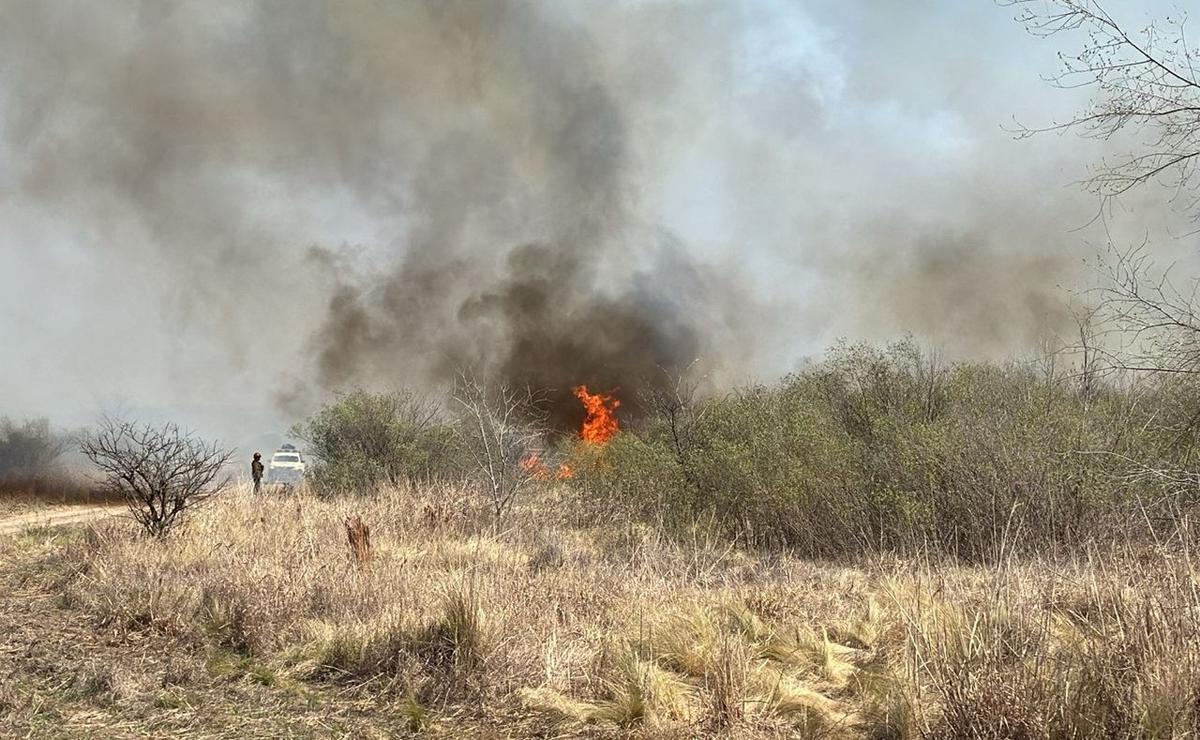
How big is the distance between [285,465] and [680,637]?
94.4 feet

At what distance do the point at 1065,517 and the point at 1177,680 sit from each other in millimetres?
9182

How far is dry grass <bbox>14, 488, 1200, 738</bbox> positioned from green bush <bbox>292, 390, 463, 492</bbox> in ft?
39.7

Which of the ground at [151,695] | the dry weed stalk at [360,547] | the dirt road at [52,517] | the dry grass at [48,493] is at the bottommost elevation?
the ground at [151,695]

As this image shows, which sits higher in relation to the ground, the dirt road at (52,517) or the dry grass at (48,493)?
the dry grass at (48,493)

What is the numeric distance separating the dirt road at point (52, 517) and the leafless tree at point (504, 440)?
286 inches

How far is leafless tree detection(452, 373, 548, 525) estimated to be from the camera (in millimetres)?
15680

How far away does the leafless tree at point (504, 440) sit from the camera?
1568 centimetres

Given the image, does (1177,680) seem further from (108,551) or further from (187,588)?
(108,551)

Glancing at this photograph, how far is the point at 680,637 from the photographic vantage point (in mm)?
5941

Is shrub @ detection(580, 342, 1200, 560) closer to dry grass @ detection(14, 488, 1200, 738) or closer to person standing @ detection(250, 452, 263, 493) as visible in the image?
dry grass @ detection(14, 488, 1200, 738)

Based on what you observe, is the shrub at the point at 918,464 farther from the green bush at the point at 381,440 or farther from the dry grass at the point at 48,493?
the dry grass at the point at 48,493

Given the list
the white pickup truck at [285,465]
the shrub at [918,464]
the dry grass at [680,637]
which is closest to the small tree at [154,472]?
the dry grass at [680,637]

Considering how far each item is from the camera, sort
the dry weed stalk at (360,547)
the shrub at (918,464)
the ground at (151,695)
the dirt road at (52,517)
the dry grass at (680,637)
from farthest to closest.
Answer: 1. the dirt road at (52,517)
2. the shrub at (918,464)
3. the dry weed stalk at (360,547)
4. the ground at (151,695)
5. the dry grass at (680,637)

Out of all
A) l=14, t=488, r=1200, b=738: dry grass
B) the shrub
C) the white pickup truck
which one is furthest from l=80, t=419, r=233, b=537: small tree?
the white pickup truck
